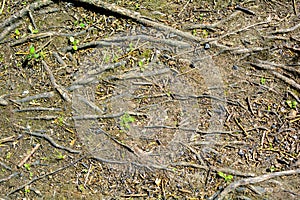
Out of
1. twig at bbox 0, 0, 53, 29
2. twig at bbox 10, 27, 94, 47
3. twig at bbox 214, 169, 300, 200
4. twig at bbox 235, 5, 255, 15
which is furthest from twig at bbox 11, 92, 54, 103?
twig at bbox 235, 5, 255, 15

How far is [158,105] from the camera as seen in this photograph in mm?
3709

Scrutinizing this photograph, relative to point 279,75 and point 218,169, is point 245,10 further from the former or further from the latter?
point 218,169

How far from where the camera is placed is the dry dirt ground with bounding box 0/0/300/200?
3639mm

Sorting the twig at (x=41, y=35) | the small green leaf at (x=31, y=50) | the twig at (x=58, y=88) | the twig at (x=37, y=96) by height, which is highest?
the twig at (x=41, y=35)

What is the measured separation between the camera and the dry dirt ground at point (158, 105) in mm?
3639

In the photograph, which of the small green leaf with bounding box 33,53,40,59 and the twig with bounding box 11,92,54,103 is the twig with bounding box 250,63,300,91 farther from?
the small green leaf with bounding box 33,53,40,59

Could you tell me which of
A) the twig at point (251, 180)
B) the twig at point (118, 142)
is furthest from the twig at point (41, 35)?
the twig at point (251, 180)

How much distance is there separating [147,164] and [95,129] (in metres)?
0.55

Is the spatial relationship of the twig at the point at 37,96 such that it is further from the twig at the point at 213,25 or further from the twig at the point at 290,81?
the twig at the point at 290,81

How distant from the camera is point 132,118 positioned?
3.70 metres

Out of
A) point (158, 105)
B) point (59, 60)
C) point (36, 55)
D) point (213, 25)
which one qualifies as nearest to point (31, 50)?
point (36, 55)

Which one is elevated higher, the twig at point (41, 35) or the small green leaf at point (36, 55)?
the twig at point (41, 35)

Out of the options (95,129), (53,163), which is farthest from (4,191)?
(95,129)

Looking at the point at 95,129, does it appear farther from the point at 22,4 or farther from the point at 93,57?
the point at 22,4
